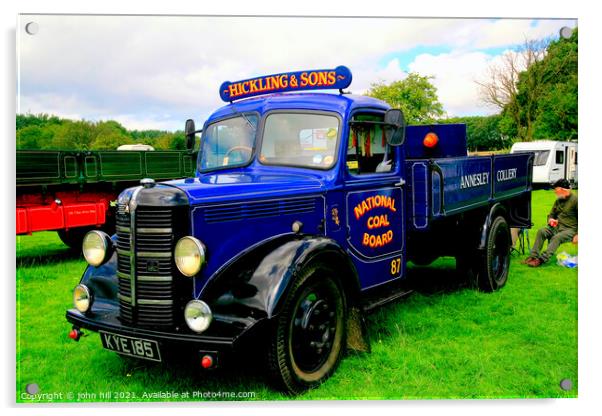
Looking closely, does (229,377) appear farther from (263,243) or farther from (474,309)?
(474,309)

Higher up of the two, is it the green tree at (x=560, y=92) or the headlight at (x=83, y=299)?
the green tree at (x=560, y=92)

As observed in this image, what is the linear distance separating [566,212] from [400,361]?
315 centimetres

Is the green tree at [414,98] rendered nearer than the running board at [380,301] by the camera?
No

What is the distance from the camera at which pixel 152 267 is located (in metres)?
3.51

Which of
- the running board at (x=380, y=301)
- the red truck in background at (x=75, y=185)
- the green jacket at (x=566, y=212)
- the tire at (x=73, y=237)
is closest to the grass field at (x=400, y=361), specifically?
the running board at (x=380, y=301)

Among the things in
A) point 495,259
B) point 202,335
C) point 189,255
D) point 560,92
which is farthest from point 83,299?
point 495,259

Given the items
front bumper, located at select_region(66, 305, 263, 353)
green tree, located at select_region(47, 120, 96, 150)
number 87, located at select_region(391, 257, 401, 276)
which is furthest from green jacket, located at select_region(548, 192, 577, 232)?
green tree, located at select_region(47, 120, 96, 150)

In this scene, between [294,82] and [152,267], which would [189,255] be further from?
[294,82]

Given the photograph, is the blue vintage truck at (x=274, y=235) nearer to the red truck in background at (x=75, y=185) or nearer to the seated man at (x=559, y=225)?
the seated man at (x=559, y=225)

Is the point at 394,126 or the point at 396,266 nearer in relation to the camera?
the point at 394,126

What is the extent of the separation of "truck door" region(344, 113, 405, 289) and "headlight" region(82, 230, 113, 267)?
1.86 m

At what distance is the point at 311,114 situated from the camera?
14.9 feet

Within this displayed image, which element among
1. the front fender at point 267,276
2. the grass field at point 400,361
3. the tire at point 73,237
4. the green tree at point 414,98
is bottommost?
the grass field at point 400,361

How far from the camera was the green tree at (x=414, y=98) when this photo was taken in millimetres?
7539
